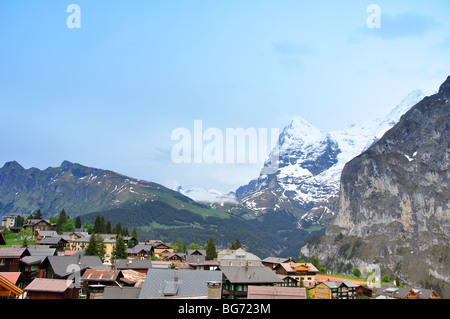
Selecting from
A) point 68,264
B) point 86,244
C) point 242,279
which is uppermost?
point 68,264

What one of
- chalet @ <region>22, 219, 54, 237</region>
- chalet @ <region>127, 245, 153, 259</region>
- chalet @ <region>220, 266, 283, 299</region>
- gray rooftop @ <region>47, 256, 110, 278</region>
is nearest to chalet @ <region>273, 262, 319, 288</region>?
chalet @ <region>220, 266, 283, 299</region>

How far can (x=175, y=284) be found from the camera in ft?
176

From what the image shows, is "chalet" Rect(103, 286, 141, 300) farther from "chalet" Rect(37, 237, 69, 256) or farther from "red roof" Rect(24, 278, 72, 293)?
"chalet" Rect(37, 237, 69, 256)

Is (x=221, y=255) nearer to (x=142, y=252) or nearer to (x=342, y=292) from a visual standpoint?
(x=142, y=252)

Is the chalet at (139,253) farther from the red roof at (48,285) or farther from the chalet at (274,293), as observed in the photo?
the chalet at (274,293)

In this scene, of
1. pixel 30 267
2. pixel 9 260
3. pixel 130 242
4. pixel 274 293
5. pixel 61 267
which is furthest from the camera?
pixel 130 242

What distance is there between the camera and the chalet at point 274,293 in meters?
51.8

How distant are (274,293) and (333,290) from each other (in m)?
42.9

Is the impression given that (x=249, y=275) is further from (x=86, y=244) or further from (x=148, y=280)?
(x=86, y=244)

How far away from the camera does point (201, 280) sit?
57500mm

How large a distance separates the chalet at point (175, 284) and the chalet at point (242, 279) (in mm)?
10567

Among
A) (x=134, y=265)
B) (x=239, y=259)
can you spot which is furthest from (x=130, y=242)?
(x=134, y=265)
